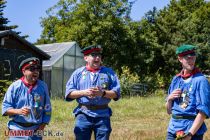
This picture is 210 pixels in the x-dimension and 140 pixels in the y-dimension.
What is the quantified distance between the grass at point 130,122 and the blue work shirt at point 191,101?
455 centimetres

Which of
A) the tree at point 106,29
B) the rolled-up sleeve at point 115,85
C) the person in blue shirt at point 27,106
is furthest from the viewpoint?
the tree at point 106,29

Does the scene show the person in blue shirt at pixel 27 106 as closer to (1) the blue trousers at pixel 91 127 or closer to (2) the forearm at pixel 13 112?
(2) the forearm at pixel 13 112

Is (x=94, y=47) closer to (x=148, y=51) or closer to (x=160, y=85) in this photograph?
(x=160, y=85)

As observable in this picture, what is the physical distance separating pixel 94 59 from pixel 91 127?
932mm

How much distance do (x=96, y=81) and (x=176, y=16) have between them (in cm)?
4068

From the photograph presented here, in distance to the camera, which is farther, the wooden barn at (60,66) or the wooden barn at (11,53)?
the wooden barn at (60,66)

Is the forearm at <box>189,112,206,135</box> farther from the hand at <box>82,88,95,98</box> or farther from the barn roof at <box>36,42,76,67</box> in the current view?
the barn roof at <box>36,42,76,67</box>

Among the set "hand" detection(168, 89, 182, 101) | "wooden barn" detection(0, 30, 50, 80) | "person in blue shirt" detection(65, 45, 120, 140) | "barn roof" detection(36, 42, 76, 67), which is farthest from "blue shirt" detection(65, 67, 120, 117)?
"barn roof" detection(36, 42, 76, 67)

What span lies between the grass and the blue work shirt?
455cm

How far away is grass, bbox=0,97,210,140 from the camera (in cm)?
971

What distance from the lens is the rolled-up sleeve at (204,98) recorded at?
4.59 meters

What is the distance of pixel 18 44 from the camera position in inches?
1001

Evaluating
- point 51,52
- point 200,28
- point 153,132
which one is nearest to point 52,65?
point 51,52

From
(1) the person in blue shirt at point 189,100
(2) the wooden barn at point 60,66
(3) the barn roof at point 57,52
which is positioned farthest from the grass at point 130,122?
(3) the barn roof at point 57,52
